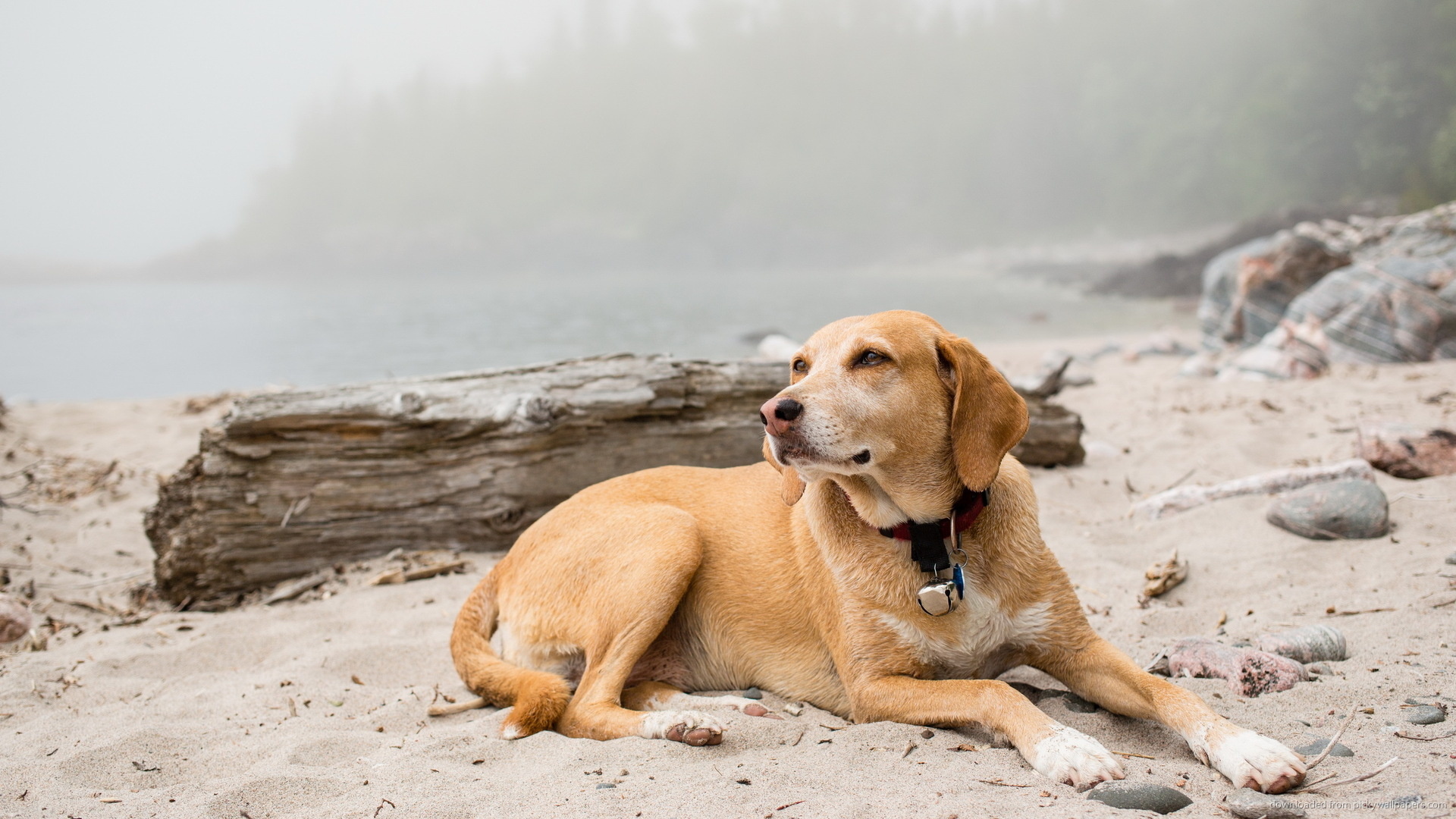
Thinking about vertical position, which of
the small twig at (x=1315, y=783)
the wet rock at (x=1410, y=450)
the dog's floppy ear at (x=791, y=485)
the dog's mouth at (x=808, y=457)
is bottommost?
the wet rock at (x=1410, y=450)

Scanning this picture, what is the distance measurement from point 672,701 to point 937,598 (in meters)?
1.14

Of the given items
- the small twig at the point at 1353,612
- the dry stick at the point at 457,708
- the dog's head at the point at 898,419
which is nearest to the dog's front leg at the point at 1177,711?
the dog's head at the point at 898,419

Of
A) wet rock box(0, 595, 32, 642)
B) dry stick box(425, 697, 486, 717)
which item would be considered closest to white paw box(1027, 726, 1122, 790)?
dry stick box(425, 697, 486, 717)

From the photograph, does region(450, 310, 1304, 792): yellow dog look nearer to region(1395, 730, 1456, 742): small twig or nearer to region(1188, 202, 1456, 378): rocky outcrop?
region(1395, 730, 1456, 742): small twig

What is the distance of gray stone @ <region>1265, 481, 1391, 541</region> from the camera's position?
4234 mm

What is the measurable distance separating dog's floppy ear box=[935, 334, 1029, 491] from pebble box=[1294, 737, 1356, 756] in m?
1.13

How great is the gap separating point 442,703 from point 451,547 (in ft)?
6.21

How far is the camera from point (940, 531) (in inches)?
116

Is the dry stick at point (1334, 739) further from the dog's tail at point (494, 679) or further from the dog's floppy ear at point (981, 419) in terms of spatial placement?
the dog's tail at point (494, 679)

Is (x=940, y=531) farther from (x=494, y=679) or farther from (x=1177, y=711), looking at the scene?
(x=494, y=679)

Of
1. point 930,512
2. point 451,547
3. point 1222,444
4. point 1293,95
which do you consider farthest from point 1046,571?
point 1293,95

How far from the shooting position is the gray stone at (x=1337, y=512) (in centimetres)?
423

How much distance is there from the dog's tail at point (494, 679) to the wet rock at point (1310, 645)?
8.56 feet

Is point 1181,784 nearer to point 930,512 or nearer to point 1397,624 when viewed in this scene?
point 930,512
